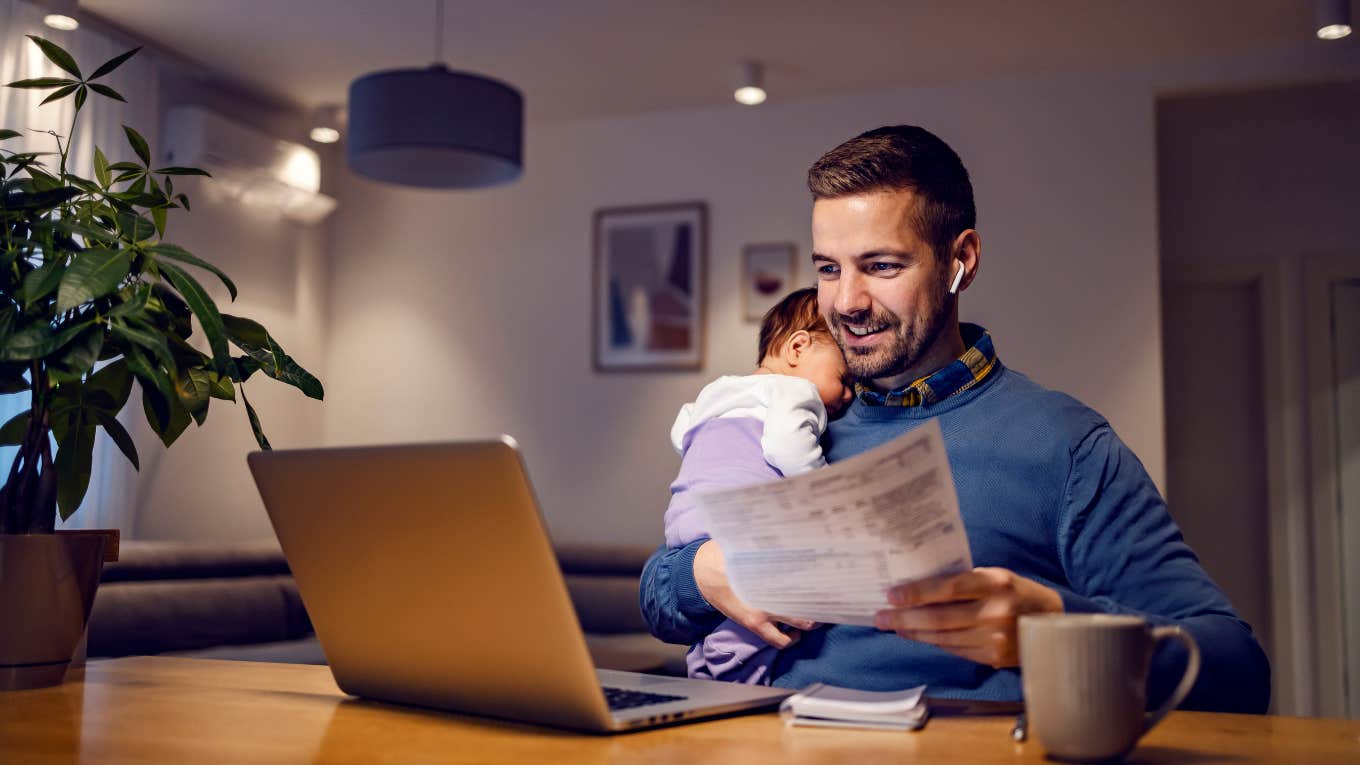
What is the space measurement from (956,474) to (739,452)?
0.39 metres

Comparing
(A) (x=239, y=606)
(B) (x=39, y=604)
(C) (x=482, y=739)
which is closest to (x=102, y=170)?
(B) (x=39, y=604)

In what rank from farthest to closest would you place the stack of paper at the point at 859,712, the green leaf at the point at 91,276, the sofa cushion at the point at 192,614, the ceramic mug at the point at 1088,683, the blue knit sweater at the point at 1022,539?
1. the sofa cushion at the point at 192,614
2. the blue knit sweater at the point at 1022,539
3. the green leaf at the point at 91,276
4. the stack of paper at the point at 859,712
5. the ceramic mug at the point at 1088,683

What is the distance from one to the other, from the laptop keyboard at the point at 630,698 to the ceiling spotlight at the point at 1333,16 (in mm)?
3775

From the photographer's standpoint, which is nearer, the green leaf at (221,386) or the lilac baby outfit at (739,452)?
the green leaf at (221,386)

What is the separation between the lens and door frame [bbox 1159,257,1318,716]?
4.80 metres

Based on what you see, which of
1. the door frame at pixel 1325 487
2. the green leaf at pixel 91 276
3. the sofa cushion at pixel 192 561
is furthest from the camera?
the door frame at pixel 1325 487

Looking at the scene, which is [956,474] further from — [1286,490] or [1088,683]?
[1286,490]

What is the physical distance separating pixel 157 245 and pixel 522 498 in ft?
2.32

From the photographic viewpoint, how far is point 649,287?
503cm

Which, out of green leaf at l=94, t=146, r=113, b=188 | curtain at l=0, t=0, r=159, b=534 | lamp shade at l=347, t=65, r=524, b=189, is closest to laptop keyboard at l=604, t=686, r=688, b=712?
green leaf at l=94, t=146, r=113, b=188

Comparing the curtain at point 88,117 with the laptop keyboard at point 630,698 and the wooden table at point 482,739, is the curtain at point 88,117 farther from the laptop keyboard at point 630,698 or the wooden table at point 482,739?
the laptop keyboard at point 630,698

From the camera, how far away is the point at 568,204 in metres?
5.21

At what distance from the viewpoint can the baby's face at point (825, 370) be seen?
1.94 m

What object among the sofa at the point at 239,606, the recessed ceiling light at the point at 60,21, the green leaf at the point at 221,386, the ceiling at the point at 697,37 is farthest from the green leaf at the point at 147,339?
the recessed ceiling light at the point at 60,21
